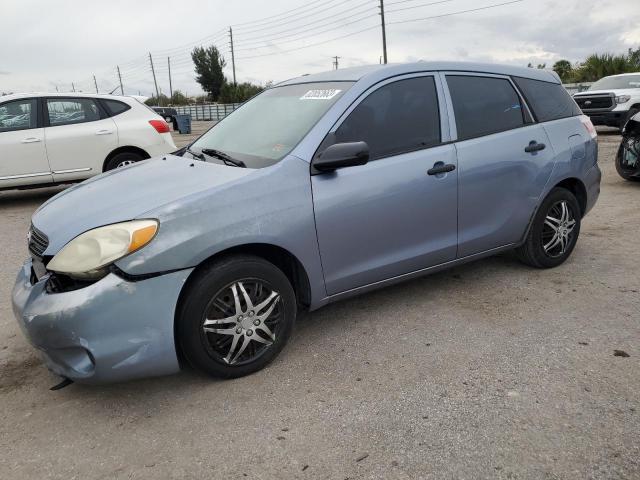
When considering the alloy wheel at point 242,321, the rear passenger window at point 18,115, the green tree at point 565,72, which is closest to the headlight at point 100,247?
the alloy wheel at point 242,321

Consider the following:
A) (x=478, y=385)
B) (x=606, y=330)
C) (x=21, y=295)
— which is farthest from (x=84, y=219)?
(x=606, y=330)

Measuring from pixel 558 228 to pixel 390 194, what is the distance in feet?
5.96

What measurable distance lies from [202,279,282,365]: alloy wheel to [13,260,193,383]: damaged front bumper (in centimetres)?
21

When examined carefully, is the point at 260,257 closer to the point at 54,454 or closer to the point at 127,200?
the point at 127,200

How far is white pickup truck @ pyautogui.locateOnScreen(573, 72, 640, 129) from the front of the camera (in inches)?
569

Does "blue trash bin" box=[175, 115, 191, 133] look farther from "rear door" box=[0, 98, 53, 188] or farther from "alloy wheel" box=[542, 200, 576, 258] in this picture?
"alloy wheel" box=[542, 200, 576, 258]

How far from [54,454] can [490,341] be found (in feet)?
7.80

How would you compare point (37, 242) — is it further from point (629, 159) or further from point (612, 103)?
point (612, 103)

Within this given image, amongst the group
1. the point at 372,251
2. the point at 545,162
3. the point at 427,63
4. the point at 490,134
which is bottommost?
the point at 372,251

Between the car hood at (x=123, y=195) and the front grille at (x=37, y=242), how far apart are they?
33 millimetres

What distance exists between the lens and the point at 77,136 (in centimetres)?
788

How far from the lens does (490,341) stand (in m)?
3.27

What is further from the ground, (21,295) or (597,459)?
(21,295)

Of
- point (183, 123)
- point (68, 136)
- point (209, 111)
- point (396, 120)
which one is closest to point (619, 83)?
point (68, 136)
